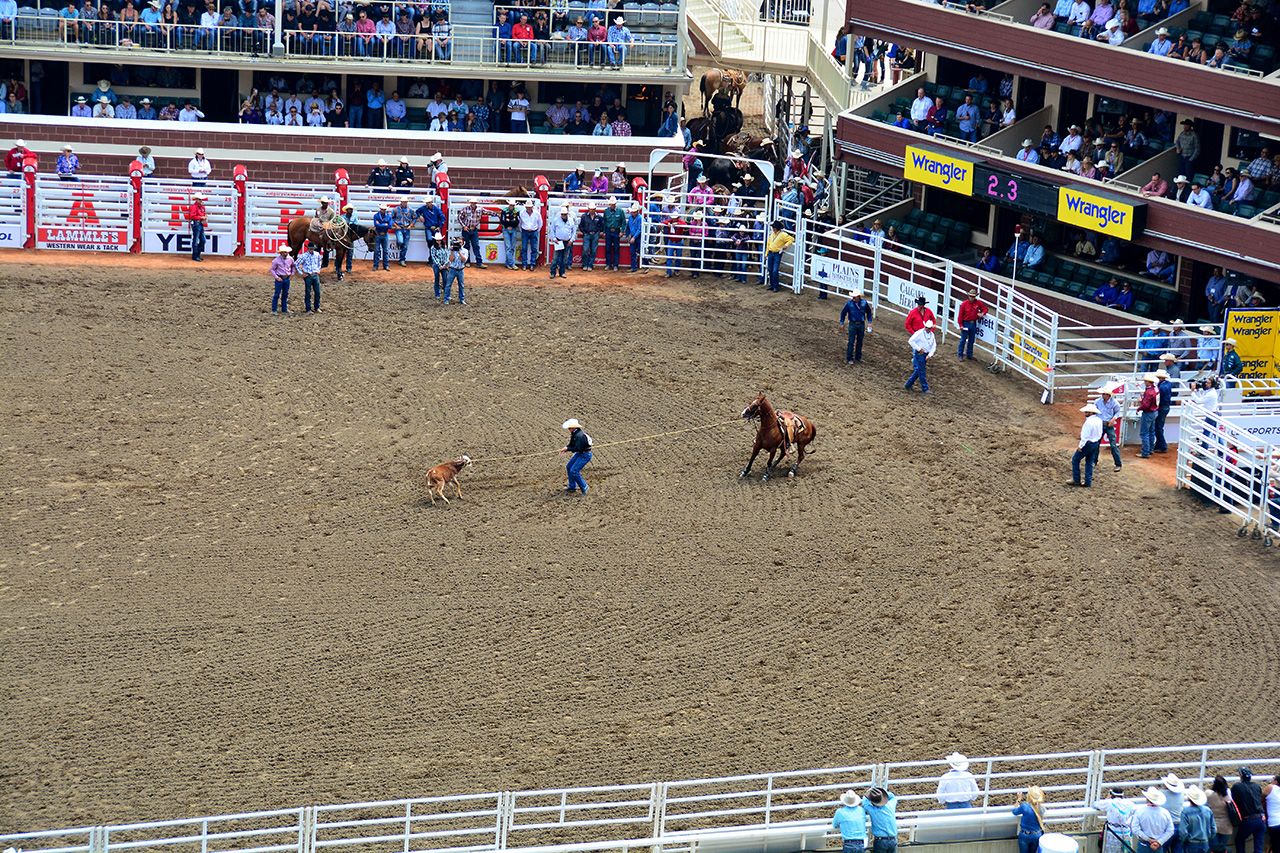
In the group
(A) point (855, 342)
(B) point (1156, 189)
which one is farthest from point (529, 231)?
(B) point (1156, 189)

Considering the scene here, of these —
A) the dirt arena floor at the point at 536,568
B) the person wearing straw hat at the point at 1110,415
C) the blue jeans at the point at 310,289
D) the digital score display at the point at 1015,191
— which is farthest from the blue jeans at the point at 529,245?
the person wearing straw hat at the point at 1110,415

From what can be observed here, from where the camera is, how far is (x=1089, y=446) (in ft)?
78.8

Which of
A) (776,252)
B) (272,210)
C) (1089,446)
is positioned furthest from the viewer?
(272,210)

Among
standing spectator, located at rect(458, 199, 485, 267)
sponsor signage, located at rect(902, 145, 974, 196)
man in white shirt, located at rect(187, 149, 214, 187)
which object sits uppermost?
sponsor signage, located at rect(902, 145, 974, 196)

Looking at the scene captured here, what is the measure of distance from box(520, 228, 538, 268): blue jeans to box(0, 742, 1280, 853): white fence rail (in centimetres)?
1847

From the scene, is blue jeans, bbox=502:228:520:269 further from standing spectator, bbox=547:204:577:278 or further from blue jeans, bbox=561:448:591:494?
blue jeans, bbox=561:448:591:494

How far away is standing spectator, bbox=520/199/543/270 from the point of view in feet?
109

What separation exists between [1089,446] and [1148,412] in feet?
6.97

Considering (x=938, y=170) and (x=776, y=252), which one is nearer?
(x=776, y=252)

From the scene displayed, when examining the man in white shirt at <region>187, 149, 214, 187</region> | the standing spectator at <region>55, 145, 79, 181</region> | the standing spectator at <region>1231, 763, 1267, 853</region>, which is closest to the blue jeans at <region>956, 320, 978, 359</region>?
the standing spectator at <region>1231, 763, 1267, 853</region>

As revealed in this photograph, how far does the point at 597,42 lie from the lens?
3800cm

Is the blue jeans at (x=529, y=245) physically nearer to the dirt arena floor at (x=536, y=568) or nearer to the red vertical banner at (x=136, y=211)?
the dirt arena floor at (x=536, y=568)

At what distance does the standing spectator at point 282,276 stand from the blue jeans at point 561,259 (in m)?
5.66

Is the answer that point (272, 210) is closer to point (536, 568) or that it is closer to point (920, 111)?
point (920, 111)
